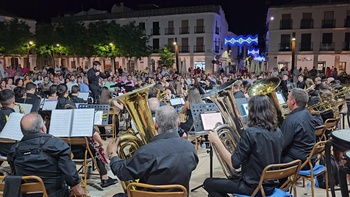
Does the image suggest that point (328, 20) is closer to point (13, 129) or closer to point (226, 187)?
point (226, 187)

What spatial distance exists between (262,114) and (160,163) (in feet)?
3.78

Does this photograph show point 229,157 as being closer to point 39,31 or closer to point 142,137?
point 142,137

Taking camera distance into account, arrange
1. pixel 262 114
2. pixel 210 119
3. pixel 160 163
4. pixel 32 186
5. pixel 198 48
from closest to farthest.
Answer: pixel 160 163, pixel 32 186, pixel 262 114, pixel 210 119, pixel 198 48

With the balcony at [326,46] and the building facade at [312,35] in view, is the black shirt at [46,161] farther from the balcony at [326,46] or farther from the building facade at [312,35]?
the balcony at [326,46]

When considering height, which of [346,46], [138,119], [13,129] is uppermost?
[346,46]

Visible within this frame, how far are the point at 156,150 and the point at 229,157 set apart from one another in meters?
0.85

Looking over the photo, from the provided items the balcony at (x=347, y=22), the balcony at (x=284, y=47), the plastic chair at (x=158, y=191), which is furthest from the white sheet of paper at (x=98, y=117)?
the balcony at (x=347, y=22)

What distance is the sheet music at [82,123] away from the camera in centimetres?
426

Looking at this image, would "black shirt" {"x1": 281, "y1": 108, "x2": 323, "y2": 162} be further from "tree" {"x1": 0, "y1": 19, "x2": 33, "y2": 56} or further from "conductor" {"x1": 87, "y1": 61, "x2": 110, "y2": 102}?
"tree" {"x1": 0, "y1": 19, "x2": 33, "y2": 56}

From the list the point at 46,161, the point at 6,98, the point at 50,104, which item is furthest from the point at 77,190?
the point at 50,104

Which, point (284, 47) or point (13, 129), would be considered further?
point (284, 47)

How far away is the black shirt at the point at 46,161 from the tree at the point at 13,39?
100 ft

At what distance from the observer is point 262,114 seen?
307cm

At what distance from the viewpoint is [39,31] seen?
34.0 metres
